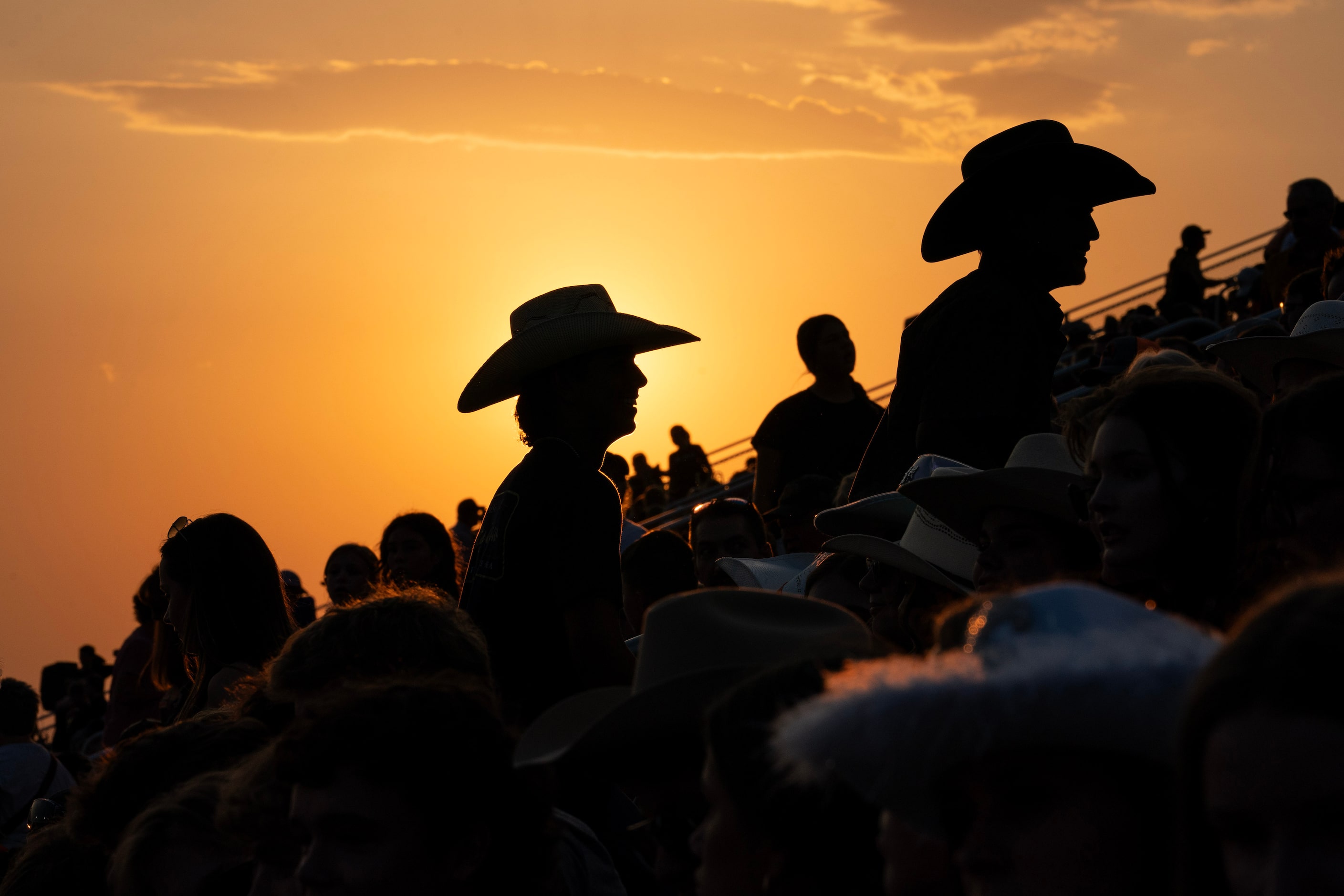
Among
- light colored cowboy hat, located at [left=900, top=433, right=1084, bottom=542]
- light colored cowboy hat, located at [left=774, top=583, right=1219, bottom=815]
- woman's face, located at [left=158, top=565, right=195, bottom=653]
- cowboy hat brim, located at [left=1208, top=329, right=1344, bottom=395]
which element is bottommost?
light colored cowboy hat, located at [left=774, top=583, right=1219, bottom=815]

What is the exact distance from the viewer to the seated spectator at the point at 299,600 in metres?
10.1

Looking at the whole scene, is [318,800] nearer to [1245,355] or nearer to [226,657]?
[226,657]

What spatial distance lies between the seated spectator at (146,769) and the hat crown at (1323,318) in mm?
3378

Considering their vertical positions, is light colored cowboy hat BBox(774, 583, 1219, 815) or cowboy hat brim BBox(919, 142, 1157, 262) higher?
cowboy hat brim BBox(919, 142, 1157, 262)

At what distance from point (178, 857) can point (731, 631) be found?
1.57 meters

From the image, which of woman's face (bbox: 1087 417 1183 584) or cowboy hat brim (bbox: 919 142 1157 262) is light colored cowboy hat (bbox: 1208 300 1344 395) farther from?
woman's face (bbox: 1087 417 1183 584)

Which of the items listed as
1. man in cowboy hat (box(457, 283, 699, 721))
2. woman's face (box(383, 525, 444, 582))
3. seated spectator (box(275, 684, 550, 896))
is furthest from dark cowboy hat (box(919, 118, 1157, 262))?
woman's face (box(383, 525, 444, 582))

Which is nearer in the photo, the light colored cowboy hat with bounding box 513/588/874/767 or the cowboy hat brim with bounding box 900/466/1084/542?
the light colored cowboy hat with bounding box 513/588/874/767

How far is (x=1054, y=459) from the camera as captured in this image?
3744 millimetres

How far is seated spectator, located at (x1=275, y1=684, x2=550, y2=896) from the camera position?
8.50 feet

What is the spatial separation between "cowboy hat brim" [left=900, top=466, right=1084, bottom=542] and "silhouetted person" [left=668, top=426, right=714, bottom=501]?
13.2 metres

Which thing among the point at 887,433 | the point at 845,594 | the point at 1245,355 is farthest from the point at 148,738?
the point at 1245,355

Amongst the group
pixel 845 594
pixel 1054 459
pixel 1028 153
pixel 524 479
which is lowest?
pixel 845 594

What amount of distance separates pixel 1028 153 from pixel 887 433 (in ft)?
3.38
